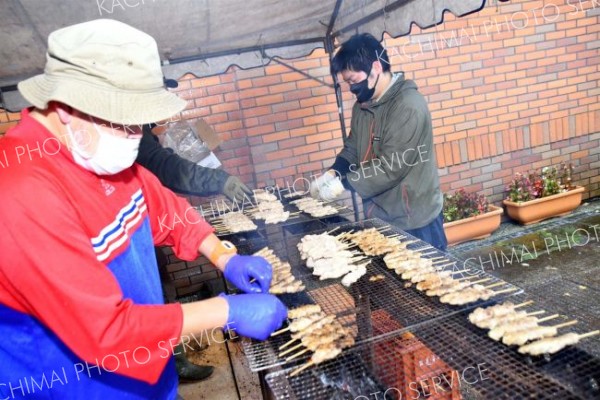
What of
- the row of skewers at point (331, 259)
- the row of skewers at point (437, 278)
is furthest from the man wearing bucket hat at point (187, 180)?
the row of skewers at point (437, 278)

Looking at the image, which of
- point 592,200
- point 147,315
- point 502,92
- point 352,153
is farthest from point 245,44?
point 592,200

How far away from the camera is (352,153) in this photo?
5.42 metres

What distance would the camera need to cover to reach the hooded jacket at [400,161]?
417 centimetres

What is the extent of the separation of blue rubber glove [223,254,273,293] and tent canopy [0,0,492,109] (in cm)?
240

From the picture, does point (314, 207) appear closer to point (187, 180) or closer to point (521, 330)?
point (187, 180)

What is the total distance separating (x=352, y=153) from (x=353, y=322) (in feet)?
10.5

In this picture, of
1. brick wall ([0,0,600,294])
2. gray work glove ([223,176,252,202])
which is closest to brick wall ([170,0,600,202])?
brick wall ([0,0,600,294])

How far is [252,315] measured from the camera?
2127 millimetres

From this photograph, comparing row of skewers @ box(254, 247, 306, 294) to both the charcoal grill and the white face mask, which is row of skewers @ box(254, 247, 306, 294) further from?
the white face mask

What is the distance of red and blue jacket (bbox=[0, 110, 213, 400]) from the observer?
62.6 inches

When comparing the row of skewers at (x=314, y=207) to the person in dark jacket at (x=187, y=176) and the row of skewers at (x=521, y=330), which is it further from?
the row of skewers at (x=521, y=330)

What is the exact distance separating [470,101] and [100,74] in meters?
→ 7.06

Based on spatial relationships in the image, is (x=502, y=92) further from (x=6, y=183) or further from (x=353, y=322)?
(x=6, y=183)

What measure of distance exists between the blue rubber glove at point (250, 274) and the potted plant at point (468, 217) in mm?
5032
